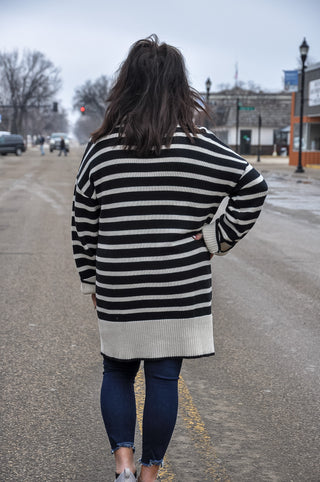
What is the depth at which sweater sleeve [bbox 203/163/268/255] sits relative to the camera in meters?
2.60

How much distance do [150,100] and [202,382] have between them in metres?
2.37

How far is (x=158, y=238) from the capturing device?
250cm

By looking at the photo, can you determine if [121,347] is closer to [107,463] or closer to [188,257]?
[188,257]

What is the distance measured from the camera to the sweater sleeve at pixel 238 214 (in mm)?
2604

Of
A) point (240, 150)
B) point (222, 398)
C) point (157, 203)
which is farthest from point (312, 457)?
point (240, 150)

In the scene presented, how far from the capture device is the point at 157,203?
2.50 meters

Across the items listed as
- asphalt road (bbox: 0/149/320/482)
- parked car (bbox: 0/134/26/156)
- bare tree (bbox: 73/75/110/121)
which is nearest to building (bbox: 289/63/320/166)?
parked car (bbox: 0/134/26/156)

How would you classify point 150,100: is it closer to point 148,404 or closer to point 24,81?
point 148,404

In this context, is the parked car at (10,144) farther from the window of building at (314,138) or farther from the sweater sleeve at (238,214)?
the sweater sleeve at (238,214)

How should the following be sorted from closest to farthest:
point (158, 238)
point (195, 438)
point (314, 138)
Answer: point (158, 238) < point (195, 438) < point (314, 138)

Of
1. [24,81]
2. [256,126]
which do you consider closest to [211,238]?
[256,126]

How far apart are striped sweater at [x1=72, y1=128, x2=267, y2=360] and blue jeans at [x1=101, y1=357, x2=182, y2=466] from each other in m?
0.07

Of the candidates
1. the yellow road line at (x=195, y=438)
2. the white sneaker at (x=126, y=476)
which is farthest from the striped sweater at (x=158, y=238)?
the yellow road line at (x=195, y=438)

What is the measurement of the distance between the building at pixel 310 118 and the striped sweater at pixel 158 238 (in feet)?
112
